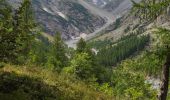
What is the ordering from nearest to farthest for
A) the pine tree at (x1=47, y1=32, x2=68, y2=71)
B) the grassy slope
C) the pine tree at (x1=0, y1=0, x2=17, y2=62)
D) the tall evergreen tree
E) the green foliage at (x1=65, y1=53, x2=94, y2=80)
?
the grassy slope < the pine tree at (x1=0, y1=0, x2=17, y2=62) < the tall evergreen tree < the green foliage at (x1=65, y1=53, x2=94, y2=80) < the pine tree at (x1=47, y1=32, x2=68, y2=71)

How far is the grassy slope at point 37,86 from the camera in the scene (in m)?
15.8

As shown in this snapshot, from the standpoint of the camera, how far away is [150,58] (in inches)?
714

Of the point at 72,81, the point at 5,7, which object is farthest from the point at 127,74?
the point at 5,7

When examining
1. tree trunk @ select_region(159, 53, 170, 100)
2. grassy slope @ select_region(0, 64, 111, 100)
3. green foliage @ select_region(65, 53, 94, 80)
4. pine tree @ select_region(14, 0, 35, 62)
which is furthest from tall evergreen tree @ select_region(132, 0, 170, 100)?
green foliage @ select_region(65, 53, 94, 80)

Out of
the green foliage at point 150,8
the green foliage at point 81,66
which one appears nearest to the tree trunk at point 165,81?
the green foliage at point 150,8

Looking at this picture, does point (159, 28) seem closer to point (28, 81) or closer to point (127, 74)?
point (28, 81)

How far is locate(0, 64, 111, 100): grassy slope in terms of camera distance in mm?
15820

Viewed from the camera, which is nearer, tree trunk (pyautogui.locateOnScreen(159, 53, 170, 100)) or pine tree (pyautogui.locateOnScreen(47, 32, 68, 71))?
tree trunk (pyautogui.locateOnScreen(159, 53, 170, 100))

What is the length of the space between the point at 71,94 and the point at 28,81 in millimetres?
2171

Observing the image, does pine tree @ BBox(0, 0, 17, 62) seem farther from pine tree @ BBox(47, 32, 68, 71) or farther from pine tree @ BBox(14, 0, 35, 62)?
pine tree @ BBox(47, 32, 68, 71)

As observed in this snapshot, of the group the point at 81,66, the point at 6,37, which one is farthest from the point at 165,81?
the point at 81,66

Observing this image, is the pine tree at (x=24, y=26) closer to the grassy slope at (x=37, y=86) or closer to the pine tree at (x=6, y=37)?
the pine tree at (x=6, y=37)

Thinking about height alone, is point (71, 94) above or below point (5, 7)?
below

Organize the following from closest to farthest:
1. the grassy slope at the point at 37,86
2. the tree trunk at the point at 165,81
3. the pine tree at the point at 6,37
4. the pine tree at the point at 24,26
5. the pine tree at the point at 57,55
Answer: the grassy slope at the point at 37,86 → the pine tree at the point at 6,37 → the tree trunk at the point at 165,81 → the pine tree at the point at 24,26 → the pine tree at the point at 57,55
